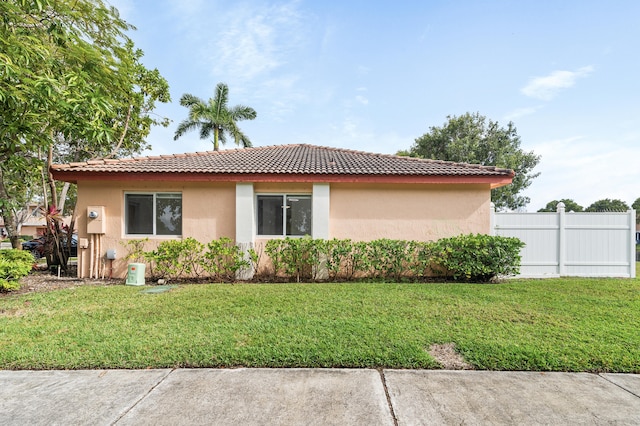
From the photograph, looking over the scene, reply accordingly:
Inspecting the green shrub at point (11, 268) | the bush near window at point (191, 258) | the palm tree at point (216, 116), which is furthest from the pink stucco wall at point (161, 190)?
the palm tree at point (216, 116)

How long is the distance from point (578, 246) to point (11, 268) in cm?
1463

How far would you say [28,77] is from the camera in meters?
6.27

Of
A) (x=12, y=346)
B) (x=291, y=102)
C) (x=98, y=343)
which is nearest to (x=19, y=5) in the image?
Result: (x=12, y=346)

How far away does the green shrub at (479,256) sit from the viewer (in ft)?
25.8

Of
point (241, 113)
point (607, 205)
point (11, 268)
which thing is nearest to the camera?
point (11, 268)

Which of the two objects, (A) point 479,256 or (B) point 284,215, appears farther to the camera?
(B) point 284,215

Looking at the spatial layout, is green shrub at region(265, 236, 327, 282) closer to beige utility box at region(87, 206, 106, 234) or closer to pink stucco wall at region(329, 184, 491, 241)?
pink stucco wall at region(329, 184, 491, 241)

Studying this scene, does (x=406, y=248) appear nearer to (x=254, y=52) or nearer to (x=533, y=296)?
(x=533, y=296)

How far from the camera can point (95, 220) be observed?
8492 mm

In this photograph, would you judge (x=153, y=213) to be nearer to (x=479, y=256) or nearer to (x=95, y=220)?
(x=95, y=220)

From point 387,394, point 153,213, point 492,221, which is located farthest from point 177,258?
point 492,221

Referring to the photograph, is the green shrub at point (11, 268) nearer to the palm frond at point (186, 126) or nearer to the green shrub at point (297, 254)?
the green shrub at point (297, 254)

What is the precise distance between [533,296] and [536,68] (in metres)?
8.22

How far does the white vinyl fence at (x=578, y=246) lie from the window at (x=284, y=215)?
6455 mm
